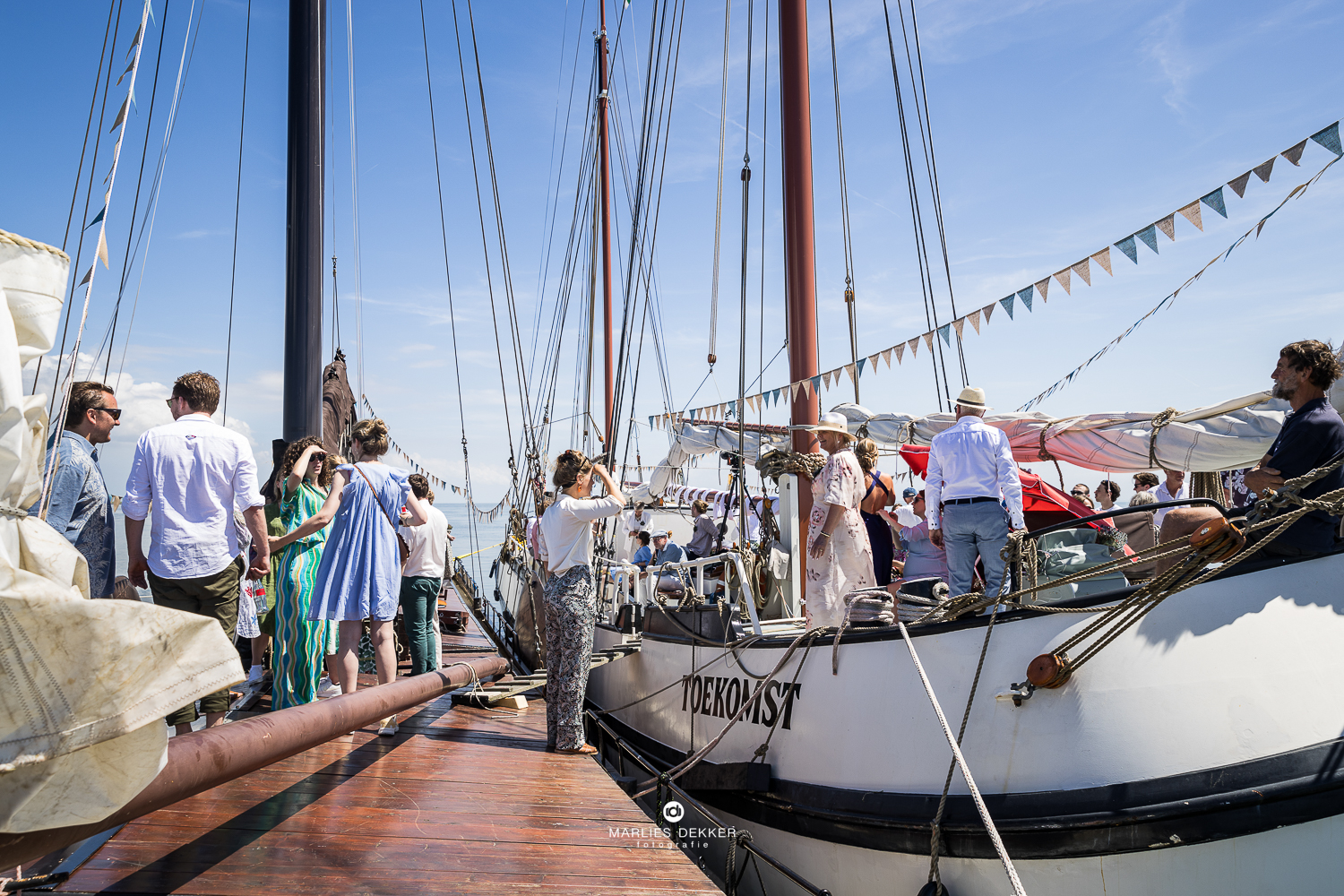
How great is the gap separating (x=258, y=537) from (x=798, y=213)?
5040 millimetres

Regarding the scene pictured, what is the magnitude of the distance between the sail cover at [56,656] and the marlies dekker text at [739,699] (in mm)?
3488

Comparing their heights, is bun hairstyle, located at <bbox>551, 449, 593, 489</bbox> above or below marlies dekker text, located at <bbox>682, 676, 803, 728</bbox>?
above

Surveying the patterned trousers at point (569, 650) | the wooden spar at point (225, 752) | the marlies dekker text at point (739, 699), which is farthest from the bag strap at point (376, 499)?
the marlies dekker text at point (739, 699)

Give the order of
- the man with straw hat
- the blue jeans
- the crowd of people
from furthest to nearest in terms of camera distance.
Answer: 1. the man with straw hat
2. the blue jeans
3. the crowd of people

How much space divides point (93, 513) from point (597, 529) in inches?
218

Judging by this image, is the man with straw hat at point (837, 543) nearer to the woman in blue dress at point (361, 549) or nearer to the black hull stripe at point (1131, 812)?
the black hull stripe at point (1131, 812)

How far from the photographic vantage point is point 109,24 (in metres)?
3.71

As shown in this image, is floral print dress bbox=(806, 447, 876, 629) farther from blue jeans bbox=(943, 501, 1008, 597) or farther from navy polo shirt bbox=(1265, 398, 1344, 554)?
navy polo shirt bbox=(1265, 398, 1344, 554)

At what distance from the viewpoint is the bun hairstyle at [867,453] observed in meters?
5.54

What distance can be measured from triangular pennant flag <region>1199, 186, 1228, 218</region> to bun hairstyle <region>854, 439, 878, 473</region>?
100 inches

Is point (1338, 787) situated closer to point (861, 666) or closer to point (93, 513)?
point (861, 666)

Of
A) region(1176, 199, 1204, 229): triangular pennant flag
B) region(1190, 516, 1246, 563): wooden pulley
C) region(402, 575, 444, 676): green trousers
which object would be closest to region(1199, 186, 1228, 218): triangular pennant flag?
region(1176, 199, 1204, 229): triangular pennant flag

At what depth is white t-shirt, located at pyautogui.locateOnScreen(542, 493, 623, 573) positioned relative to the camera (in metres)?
4.60

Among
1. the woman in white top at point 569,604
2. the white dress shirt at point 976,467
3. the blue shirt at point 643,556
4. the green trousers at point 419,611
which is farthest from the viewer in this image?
the blue shirt at point 643,556
